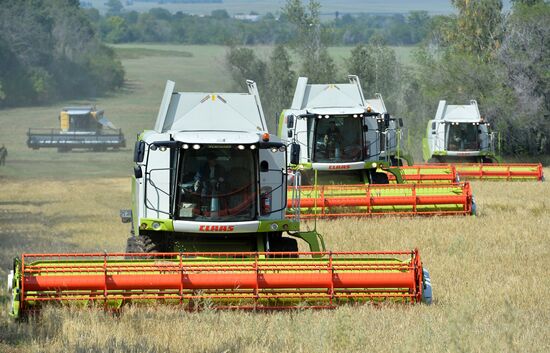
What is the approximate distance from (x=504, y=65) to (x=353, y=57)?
1152cm

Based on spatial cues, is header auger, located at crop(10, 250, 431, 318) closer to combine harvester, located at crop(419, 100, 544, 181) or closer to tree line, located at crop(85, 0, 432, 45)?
combine harvester, located at crop(419, 100, 544, 181)

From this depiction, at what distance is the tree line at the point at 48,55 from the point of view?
2552 inches

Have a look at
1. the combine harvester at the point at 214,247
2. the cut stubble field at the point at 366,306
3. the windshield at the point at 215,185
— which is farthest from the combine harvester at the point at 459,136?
the windshield at the point at 215,185

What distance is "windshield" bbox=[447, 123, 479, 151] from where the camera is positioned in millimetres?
34812

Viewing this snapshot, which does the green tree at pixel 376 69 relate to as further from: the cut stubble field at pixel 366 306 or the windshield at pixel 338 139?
the windshield at pixel 338 139

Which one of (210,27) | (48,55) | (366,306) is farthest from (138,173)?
(210,27)

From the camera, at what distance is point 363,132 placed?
21.1m

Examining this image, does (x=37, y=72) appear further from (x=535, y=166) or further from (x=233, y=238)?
(x=233, y=238)

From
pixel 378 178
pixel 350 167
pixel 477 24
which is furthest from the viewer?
pixel 477 24

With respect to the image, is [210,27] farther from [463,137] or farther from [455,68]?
[463,137]

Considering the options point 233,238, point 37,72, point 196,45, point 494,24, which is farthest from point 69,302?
point 196,45

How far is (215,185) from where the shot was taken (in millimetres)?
11891

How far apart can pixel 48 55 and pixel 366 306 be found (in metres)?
61.7

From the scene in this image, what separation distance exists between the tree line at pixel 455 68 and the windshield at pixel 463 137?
11145 mm
